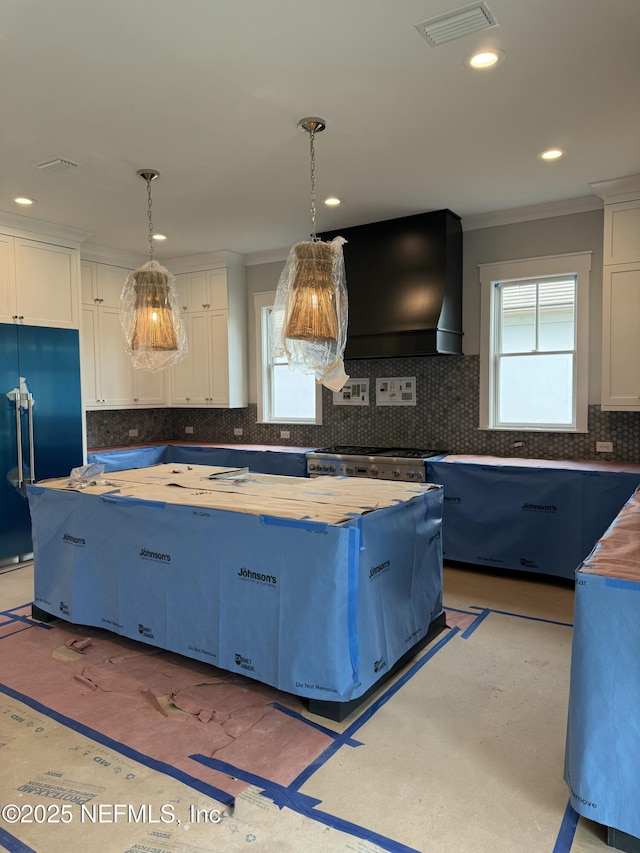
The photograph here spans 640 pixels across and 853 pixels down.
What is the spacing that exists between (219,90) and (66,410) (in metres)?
3.20

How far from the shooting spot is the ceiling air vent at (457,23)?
2.25 m

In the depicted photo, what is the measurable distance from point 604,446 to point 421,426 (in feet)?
4.93

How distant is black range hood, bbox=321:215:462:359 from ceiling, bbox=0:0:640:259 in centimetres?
27

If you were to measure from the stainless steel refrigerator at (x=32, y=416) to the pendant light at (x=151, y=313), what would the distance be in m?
1.73

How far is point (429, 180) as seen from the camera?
408 centimetres

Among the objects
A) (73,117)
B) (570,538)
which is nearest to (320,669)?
(570,538)

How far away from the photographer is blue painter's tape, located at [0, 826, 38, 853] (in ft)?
6.05

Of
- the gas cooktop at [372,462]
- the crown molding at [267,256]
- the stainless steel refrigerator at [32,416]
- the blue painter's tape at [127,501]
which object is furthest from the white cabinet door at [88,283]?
the blue painter's tape at [127,501]

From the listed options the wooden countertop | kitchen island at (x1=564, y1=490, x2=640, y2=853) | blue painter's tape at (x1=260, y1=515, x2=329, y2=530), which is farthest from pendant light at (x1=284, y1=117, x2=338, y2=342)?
the wooden countertop

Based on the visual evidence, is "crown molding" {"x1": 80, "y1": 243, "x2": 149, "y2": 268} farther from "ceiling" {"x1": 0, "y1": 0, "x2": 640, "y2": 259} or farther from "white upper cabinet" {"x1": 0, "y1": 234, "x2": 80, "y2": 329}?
"ceiling" {"x1": 0, "y1": 0, "x2": 640, "y2": 259}

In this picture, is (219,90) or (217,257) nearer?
(219,90)

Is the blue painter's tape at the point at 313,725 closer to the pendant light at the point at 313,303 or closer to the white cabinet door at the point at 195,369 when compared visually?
the pendant light at the point at 313,303

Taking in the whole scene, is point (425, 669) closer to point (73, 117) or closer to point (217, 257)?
point (73, 117)

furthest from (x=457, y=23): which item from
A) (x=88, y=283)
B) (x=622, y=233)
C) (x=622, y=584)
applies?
(x=88, y=283)
